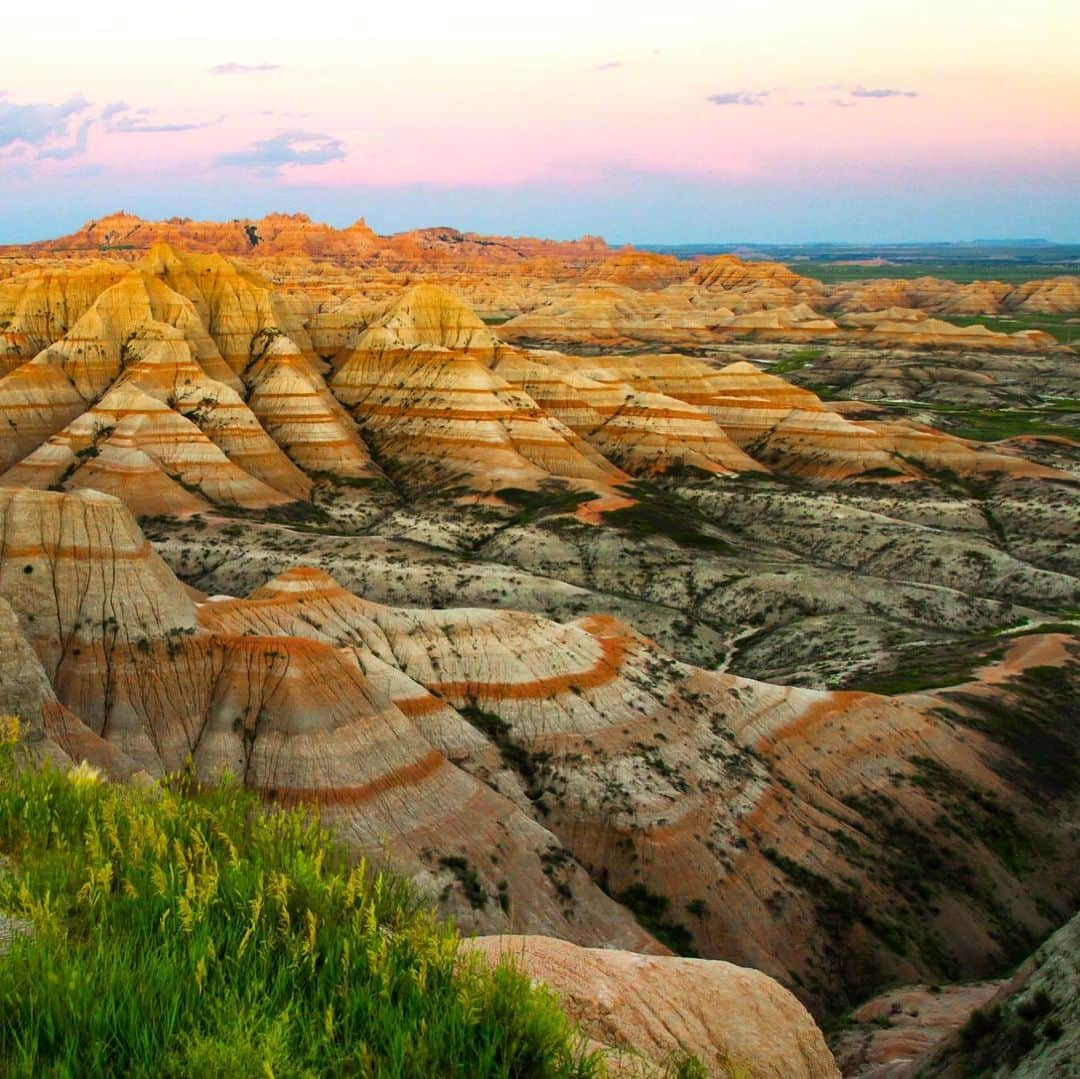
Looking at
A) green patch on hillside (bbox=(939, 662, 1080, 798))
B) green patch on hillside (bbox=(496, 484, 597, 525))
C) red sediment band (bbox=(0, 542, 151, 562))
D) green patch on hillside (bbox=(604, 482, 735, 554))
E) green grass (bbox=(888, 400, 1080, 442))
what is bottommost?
green patch on hillside (bbox=(939, 662, 1080, 798))

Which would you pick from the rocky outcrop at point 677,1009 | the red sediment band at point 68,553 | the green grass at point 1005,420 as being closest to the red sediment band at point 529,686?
the red sediment band at point 68,553

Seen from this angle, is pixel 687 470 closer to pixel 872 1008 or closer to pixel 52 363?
pixel 52 363

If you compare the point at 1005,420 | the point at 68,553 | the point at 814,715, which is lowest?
the point at 814,715

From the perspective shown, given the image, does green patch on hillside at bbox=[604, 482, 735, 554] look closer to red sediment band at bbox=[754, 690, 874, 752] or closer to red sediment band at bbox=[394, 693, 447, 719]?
red sediment band at bbox=[754, 690, 874, 752]

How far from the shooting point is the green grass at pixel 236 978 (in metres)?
4.80

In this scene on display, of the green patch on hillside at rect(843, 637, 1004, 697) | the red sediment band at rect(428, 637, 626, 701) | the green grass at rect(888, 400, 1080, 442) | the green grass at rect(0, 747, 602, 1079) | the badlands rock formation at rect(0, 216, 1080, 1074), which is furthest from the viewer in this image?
the green grass at rect(888, 400, 1080, 442)

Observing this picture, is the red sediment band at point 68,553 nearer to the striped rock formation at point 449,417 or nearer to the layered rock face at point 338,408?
the layered rock face at point 338,408

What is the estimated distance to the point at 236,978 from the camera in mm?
5426

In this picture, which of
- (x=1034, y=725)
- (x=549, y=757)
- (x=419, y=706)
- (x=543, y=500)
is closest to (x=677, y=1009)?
(x=419, y=706)

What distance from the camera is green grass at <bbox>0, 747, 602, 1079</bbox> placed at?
4.80m

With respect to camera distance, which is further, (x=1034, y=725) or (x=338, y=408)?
(x=338, y=408)

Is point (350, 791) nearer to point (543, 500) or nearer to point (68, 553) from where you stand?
point (68, 553)

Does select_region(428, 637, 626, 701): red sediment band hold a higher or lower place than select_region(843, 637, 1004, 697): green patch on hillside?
higher

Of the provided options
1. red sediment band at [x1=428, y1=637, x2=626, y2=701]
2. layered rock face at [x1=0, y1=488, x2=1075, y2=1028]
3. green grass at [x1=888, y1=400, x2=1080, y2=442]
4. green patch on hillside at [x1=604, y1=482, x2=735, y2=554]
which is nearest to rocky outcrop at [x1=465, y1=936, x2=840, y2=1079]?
layered rock face at [x1=0, y1=488, x2=1075, y2=1028]
